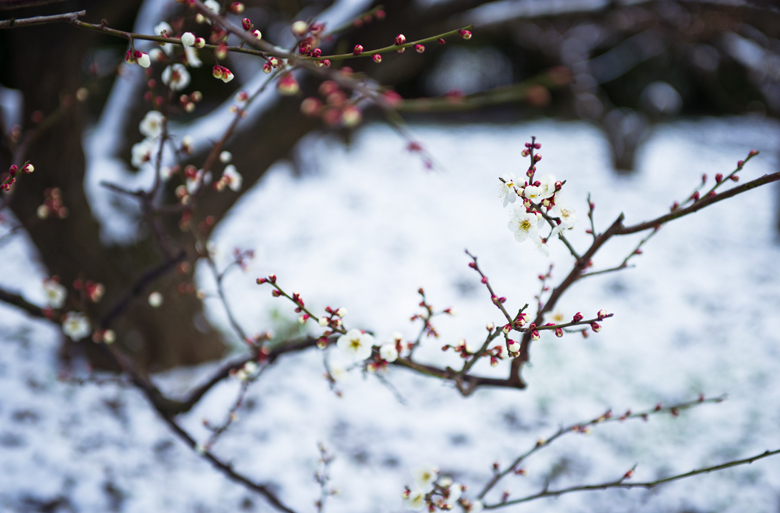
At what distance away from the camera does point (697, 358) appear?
8.98ft

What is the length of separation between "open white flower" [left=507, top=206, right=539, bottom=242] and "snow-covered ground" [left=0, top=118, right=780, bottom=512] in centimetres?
98

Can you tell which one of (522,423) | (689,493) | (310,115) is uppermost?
(310,115)

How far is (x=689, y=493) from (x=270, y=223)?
3.48m

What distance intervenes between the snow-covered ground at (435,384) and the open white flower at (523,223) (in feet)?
3.22

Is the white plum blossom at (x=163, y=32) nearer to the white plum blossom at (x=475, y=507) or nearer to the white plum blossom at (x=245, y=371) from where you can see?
the white plum blossom at (x=245, y=371)

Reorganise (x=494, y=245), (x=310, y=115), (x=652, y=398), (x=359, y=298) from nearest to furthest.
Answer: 1. (x=310, y=115)
2. (x=652, y=398)
3. (x=359, y=298)
4. (x=494, y=245)

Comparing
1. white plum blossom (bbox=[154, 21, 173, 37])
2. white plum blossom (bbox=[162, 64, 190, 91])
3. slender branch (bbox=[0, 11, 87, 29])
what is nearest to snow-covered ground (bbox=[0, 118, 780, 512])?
white plum blossom (bbox=[162, 64, 190, 91])

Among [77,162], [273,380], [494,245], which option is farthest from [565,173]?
[77,162]

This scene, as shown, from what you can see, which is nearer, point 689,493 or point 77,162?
point 689,493

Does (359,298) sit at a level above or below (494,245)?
below

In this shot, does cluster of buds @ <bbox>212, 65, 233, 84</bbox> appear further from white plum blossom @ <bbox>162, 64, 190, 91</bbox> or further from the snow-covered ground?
the snow-covered ground

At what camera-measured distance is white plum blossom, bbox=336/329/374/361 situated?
35.3 inches

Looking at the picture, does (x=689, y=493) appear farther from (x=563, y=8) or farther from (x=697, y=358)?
(x=563, y=8)

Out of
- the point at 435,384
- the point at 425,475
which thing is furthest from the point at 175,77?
the point at 435,384
